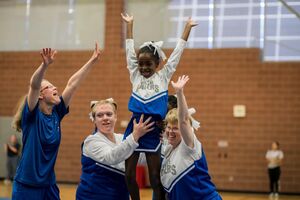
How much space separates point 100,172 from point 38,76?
90 centimetres

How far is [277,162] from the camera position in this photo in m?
12.3

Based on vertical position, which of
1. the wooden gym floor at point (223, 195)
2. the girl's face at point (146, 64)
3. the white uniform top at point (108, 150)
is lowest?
the wooden gym floor at point (223, 195)

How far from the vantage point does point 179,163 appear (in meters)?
3.80

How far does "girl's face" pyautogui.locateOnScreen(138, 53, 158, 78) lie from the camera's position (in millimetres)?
4191

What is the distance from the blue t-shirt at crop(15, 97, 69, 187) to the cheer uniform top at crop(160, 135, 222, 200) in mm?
949

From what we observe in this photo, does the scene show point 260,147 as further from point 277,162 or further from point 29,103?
point 29,103

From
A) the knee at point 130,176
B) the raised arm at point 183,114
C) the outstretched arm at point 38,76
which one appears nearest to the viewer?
the raised arm at point 183,114

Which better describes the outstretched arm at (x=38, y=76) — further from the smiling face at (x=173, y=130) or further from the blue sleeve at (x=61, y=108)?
the smiling face at (x=173, y=130)

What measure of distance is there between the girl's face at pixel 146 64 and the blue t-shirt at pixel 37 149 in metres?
0.87

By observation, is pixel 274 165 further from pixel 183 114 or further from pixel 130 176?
pixel 183 114

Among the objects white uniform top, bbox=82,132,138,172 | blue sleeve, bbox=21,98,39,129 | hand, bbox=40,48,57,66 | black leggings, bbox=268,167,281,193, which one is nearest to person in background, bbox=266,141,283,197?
black leggings, bbox=268,167,281,193

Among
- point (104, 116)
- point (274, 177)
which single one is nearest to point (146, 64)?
point (104, 116)

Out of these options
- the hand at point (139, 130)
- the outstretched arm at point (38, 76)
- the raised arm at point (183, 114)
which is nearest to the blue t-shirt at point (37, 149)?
the outstretched arm at point (38, 76)

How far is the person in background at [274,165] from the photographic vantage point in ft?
40.3
